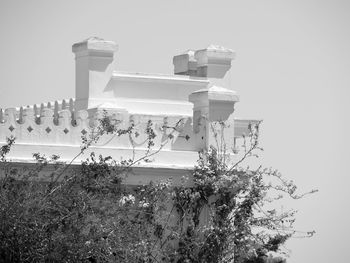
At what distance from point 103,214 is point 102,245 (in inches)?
34.5

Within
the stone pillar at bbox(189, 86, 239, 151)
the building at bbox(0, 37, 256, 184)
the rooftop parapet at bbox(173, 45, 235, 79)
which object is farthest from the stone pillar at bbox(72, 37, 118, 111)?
the rooftop parapet at bbox(173, 45, 235, 79)

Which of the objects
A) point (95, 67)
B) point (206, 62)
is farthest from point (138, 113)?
point (206, 62)

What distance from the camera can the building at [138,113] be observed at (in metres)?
38.7

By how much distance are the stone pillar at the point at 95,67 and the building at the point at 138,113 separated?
2cm

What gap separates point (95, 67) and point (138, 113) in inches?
53.4

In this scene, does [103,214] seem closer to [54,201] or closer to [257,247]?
[54,201]

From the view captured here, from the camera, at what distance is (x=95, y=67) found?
4084 centimetres

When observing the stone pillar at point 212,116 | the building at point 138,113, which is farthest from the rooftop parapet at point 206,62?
the stone pillar at point 212,116

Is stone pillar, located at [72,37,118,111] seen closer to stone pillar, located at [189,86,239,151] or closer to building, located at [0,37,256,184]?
building, located at [0,37,256,184]

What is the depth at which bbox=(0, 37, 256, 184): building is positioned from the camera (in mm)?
38688

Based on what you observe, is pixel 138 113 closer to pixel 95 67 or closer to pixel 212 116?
pixel 95 67

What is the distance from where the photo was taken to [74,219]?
3647 cm

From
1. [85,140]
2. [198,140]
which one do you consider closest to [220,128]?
[198,140]

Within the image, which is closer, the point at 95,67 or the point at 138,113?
the point at 95,67
